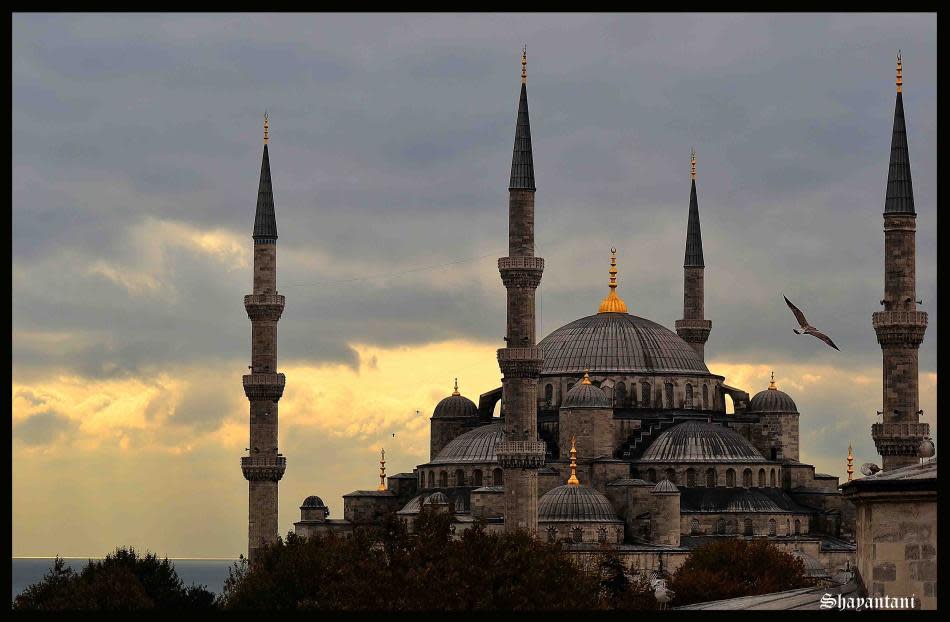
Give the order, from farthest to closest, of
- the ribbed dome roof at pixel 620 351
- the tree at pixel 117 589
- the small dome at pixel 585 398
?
the ribbed dome roof at pixel 620 351 → the small dome at pixel 585 398 → the tree at pixel 117 589

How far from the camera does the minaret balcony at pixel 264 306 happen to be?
76562 mm

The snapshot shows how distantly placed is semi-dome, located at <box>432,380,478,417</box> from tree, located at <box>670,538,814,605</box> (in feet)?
59.3

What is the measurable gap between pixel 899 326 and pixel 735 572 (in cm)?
864

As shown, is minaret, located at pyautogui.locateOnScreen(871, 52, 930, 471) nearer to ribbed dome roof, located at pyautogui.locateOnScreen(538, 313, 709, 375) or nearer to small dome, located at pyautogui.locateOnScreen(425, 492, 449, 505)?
small dome, located at pyautogui.locateOnScreen(425, 492, 449, 505)

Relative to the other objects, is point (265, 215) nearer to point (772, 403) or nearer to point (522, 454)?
point (522, 454)

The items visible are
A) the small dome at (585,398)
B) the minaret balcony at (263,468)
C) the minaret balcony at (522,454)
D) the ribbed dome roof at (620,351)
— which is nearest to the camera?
the minaret balcony at (522,454)

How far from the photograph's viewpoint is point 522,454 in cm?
6981

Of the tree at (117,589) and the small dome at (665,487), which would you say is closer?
A: the tree at (117,589)

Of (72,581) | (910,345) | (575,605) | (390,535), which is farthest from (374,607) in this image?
(910,345)

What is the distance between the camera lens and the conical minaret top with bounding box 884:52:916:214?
225 feet

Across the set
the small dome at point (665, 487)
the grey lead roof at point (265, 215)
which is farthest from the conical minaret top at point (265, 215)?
the small dome at point (665, 487)

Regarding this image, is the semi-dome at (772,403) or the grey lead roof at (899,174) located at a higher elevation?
the grey lead roof at (899,174)

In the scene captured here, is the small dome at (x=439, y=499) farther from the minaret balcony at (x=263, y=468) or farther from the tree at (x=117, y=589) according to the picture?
the tree at (x=117, y=589)

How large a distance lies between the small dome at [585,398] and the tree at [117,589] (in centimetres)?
2192
